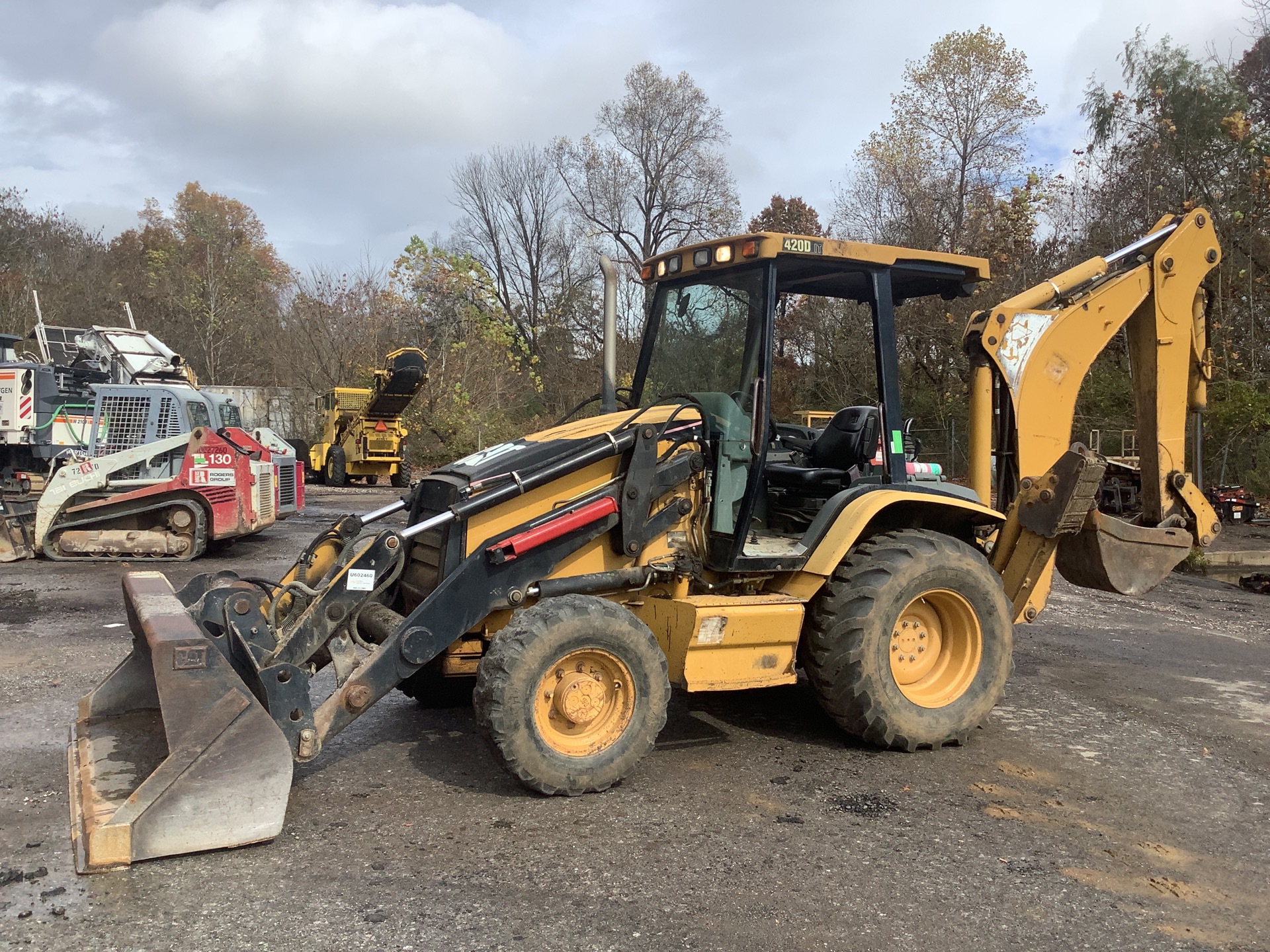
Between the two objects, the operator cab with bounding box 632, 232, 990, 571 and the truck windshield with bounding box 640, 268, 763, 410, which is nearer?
the operator cab with bounding box 632, 232, 990, 571

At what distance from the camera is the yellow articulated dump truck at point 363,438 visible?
23.0 metres

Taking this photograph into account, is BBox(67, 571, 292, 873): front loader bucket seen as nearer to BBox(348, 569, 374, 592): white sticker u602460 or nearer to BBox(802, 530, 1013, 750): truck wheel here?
BBox(348, 569, 374, 592): white sticker u602460

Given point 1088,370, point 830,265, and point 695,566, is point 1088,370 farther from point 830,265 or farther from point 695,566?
point 695,566

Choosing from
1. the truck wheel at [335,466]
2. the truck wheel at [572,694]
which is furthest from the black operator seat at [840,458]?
the truck wheel at [335,466]

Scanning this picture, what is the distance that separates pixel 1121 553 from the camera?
233 inches

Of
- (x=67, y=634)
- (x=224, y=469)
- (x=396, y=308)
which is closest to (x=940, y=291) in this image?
(x=67, y=634)

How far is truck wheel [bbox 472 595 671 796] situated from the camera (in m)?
4.13

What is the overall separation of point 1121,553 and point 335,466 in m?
20.1

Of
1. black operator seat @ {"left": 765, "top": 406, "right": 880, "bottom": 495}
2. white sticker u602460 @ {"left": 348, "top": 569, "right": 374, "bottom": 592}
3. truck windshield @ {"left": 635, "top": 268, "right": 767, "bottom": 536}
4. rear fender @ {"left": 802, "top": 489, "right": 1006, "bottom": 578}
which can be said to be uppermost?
truck windshield @ {"left": 635, "top": 268, "right": 767, "bottom": 536}

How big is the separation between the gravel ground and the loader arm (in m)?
0.96

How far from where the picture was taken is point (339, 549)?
5.23 m

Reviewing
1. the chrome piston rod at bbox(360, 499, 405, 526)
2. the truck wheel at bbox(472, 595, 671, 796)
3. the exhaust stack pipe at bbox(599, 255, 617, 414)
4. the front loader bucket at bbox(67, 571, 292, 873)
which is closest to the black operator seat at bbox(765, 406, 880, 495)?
the exhaust stack pipe at bbox(599, 255, 617, 414)

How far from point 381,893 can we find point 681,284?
350 cm

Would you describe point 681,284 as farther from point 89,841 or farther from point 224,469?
point 224,469
